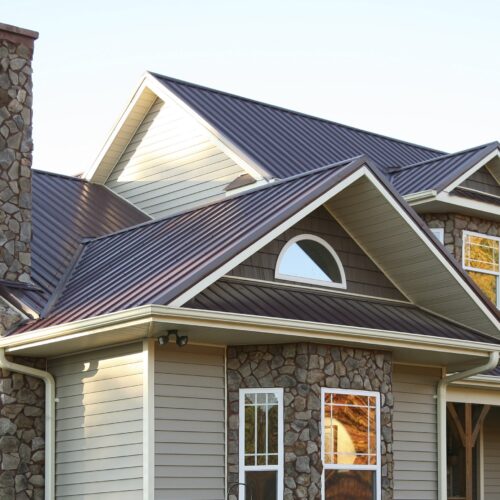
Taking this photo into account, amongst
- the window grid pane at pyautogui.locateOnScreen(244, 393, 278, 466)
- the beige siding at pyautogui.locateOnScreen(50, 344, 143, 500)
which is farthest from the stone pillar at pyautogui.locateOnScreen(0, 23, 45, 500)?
the window grid pane at pyautogui.locateOnScreen(244, 393, 278, 466)

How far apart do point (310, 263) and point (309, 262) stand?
0.08 ft

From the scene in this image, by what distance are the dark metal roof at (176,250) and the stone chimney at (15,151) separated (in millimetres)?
756

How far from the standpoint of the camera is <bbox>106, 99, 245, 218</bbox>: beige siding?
18969 mm

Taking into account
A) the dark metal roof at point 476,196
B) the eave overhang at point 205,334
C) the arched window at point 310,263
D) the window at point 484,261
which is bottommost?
the eave overhang at point 205,334

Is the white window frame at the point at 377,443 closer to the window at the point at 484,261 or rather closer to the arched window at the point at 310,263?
the arched window at the point at 310,263

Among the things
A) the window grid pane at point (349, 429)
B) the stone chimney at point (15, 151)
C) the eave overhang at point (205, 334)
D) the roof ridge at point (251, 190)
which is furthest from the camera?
the stone chimney at point (15, 151)

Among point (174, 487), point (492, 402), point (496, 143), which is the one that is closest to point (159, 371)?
point (174, 487)

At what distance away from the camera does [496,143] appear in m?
19.4

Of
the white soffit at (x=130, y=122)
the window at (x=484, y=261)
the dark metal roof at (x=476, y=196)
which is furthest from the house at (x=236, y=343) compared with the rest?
the white soffit at (x=130, y=122)

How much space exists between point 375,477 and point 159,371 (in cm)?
299

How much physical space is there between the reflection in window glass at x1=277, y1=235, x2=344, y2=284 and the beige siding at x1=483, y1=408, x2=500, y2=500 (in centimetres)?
681

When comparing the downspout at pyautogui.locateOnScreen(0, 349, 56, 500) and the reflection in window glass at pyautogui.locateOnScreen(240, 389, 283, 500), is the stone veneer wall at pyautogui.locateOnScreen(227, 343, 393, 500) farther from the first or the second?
the downspout at pyautogui.locateOnScreen(0, 349, 56, 500)

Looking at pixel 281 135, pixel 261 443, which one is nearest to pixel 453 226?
pixel 281 135

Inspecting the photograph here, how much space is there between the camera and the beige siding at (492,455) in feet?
66.2
